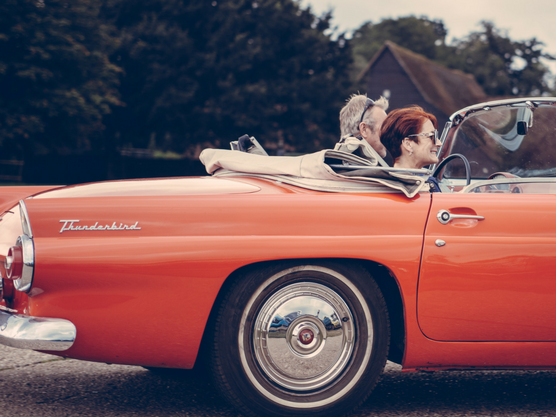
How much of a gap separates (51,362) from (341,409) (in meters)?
1.88

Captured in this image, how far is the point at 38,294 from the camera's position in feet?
7.95

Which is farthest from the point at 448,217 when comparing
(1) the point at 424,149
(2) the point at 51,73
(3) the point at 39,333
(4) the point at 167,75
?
(4) the point at 167,75

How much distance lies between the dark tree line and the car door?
22.3 metres

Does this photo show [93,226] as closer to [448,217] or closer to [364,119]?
[448,217]

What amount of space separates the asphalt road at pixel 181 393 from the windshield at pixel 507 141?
4.04 feet

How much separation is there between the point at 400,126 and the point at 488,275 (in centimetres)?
111

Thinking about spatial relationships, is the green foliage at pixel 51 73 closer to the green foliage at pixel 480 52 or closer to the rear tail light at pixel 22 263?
the rear tail light at pixel 22 263

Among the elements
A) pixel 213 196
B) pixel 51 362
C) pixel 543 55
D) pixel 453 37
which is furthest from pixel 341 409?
pixel 453 37

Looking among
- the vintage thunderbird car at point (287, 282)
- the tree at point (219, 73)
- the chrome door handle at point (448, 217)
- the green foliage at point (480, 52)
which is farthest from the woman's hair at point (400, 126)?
the green foliage at point (480, 52)

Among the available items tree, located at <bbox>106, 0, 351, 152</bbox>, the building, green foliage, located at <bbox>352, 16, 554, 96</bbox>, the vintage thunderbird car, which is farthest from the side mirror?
green foliage, located at <bbox>352, 16, 554, 96</bbox>

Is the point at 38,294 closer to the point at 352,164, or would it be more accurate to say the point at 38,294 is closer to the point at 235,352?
the point at 235,352

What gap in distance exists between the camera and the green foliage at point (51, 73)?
22734 mm

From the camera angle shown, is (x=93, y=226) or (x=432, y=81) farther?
(x=432, y=81)

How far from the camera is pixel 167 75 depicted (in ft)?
96.5
